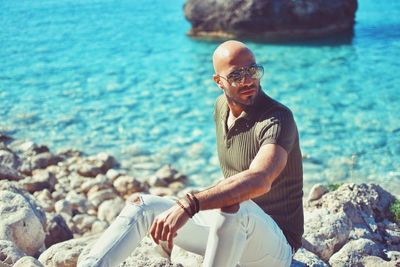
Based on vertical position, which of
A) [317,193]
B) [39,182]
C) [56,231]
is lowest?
[39,182]

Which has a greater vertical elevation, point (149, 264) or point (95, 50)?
point (149, 264)

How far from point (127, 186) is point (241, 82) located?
5895 mm

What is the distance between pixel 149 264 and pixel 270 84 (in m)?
11.4

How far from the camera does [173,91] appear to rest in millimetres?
14930

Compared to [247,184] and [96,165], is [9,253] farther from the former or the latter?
[96,165]

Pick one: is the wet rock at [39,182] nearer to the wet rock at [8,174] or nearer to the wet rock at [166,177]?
the wet rock at [8,174]

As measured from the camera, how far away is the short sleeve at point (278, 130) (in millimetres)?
3701

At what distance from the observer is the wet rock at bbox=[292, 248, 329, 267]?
14.6ft

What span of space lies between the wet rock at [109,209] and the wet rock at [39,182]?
4.11 feet

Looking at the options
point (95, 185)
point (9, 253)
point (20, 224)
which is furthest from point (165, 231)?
point (95, 185)

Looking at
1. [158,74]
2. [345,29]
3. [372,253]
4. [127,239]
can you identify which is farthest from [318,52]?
[127,239]

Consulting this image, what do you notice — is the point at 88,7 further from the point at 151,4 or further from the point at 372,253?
the point at 372,253

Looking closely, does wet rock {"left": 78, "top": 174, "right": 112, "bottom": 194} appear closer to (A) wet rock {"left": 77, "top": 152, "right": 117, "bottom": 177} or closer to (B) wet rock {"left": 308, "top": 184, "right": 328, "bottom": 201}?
(A) wet rock {"left": 77, "top": 152, "right": 117, "bottom": 177}

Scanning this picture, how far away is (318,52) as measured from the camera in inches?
720
